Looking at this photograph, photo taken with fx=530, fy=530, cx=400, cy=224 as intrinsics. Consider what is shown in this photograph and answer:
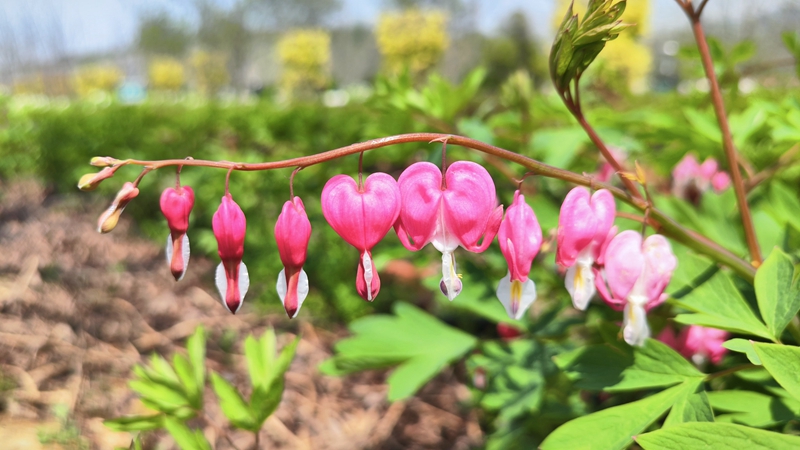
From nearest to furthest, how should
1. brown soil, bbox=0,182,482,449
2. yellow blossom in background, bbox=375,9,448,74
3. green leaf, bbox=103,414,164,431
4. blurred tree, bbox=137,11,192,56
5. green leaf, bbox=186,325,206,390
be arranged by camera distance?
green leaf, bbox=103,414,164,431 → green leaf, bbox=186,325,206,390 → brown soil, bbox=0,182,482,449 → yellow blossom in background, bbox=375,9,448,74 → blurred tree, bbox=137,11,192,56

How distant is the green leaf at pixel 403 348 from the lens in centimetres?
Answer: 110

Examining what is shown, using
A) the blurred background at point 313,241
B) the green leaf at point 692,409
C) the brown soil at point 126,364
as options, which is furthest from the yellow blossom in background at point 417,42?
the green leaf at point 692,409

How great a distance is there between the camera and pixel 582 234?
64 centimetres

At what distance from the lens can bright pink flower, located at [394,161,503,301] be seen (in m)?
0.62

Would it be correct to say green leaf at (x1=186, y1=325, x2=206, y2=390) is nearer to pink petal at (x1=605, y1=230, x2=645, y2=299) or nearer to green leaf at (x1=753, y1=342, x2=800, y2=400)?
pink petal at (x1=605, y1=230, x2=645, y2=299)

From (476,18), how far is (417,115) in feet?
121

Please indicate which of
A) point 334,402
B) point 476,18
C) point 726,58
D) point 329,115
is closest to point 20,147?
point 329,115

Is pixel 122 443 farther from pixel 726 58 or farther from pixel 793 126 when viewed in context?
pixel 726 58

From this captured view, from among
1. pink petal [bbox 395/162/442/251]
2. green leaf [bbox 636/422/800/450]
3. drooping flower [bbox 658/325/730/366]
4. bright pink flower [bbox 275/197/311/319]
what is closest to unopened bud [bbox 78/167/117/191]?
bright pink flower [bbox 275/197/311/319]

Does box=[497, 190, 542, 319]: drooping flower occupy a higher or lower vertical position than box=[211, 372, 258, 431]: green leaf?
higher

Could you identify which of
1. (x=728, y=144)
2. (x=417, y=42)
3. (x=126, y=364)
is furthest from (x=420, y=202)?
(x=417, y=42)

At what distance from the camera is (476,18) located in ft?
116

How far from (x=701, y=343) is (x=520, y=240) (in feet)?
1.72

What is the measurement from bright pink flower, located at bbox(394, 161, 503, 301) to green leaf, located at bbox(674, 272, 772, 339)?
0.28 m
